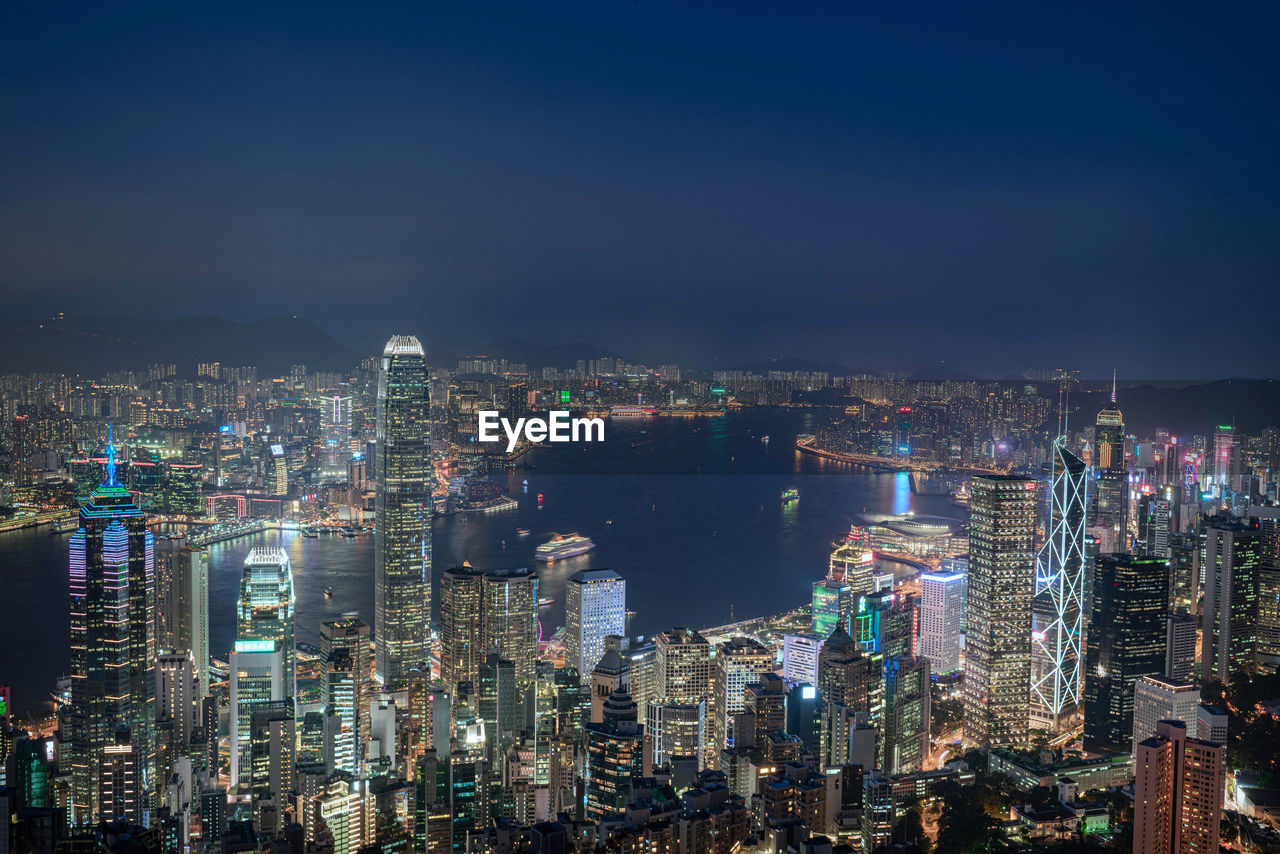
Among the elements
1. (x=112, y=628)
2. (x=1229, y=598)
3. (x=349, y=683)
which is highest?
(x=1229, y=598)

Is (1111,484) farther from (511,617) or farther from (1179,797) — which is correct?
(511,617)

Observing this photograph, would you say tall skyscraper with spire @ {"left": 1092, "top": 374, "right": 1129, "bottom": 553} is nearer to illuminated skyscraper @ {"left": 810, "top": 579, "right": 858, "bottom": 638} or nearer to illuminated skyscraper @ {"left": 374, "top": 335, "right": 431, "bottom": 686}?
illuminated skyscraper @ {"left": 810, "top": 579, "right": 858, "bottom": 638}

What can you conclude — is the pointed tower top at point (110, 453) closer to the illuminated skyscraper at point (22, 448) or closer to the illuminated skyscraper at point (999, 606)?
the illuminated skyscraper at point (22, 448)

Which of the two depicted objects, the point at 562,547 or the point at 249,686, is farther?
the point at 562,547

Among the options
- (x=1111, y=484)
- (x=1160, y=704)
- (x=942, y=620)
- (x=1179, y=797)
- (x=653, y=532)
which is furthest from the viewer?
(x=653, y=532)
